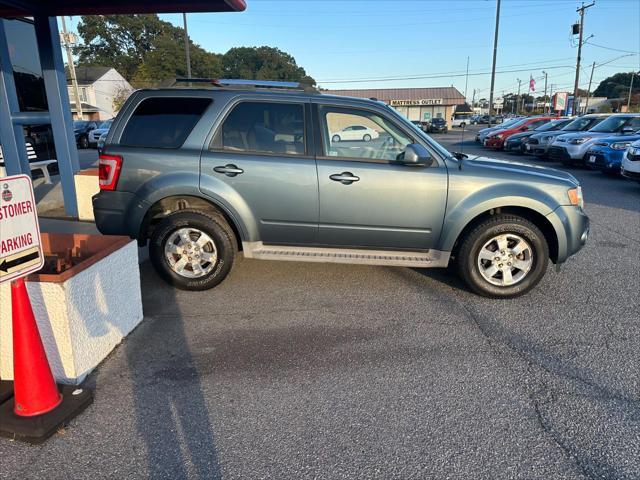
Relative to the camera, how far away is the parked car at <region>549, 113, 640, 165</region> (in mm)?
13398

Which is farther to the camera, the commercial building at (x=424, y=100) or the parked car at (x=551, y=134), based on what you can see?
the commercial building at (x=424, y=100)

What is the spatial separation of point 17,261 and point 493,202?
3.77 m

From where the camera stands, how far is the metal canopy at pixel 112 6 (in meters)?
5.43

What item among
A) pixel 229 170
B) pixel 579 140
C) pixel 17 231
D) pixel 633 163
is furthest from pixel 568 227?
pixel 579 140

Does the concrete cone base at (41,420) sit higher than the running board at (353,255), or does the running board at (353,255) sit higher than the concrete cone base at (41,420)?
the running board at (353,255)

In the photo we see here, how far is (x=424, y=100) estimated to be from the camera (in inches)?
2266

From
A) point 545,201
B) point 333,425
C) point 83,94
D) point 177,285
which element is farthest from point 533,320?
point 83,94

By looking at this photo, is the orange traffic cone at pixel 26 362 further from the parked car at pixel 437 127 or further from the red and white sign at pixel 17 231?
the parked car at pixel 437 127

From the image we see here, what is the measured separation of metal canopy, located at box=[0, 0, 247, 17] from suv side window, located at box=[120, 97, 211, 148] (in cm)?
160

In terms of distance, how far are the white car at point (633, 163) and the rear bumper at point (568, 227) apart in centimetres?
681

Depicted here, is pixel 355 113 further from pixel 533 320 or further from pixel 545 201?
pixel 533 320

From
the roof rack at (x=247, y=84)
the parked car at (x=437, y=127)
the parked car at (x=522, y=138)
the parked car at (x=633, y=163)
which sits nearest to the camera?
the roof rack at (x=247, y=84)

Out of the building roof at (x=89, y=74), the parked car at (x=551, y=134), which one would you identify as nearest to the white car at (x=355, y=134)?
the parked car at (x=551, y=134)

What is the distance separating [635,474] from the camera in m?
2.23
